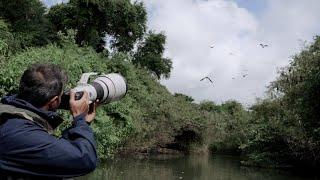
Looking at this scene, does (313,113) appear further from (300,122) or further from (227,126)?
(227,126)

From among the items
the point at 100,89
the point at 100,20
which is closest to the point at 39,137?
the point at 100,89

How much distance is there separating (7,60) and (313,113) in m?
12.7

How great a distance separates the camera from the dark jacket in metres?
2.09

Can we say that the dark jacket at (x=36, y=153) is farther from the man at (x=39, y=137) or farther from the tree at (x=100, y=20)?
the tree at (x=100, y=20)

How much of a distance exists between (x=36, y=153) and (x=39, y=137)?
0.06m

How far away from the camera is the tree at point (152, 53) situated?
125 ft

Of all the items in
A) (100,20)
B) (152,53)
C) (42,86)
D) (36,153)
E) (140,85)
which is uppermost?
(100,20)

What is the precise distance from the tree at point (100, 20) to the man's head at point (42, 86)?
29.0m

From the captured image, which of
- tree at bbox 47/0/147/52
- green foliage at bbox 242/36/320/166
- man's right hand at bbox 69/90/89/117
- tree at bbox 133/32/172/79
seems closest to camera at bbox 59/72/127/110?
man's right hand at bbox 69/90/89/117

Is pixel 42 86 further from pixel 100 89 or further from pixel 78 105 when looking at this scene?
pixel 100 89

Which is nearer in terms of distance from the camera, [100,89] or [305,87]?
[100,89]

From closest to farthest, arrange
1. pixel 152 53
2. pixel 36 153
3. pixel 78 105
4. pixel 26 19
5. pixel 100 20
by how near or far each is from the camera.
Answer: pixel 36 153
pixel 78 105
pixel 26 19
pixel 100 20
pixel 152 53

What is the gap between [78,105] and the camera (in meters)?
2.40

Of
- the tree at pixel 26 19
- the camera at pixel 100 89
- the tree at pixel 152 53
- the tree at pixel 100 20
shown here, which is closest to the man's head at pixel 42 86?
the camera at pixel 100 89
